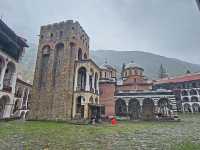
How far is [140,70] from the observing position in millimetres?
47781

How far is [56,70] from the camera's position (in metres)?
30.3

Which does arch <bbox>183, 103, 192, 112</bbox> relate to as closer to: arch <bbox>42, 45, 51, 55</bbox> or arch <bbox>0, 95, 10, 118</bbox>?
arch <bbox>42, 45, 51, 55</bbox>

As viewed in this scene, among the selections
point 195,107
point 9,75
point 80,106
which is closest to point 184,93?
point 195,107

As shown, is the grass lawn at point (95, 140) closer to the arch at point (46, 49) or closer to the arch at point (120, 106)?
the arch at point (46, 49)

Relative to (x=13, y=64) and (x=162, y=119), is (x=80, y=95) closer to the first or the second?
(x=13, y=64)

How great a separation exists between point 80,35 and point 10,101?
56.2 ft

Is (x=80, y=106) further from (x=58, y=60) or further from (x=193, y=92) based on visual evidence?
(x=193, y=92)

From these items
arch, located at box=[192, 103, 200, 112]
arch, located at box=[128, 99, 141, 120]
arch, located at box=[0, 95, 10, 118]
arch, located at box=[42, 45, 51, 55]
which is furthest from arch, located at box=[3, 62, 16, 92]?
arch, located at box=[192, 103, 200, 112]

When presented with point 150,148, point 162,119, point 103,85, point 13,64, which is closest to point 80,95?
point 103,85

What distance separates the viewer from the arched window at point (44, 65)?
1203 inches

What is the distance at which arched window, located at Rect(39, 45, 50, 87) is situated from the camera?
3057cm

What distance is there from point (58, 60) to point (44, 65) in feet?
10.4

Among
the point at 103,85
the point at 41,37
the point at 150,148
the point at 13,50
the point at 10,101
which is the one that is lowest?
the point at 150,148

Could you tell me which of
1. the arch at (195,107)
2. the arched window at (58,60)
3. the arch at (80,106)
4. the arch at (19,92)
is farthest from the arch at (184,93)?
the arch at (19,92)
